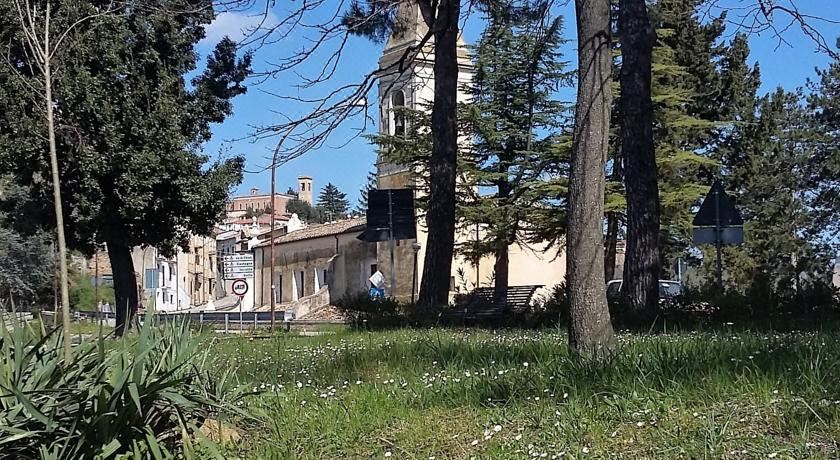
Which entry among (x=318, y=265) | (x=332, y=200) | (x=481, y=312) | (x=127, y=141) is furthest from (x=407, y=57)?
(x=332, y=200)

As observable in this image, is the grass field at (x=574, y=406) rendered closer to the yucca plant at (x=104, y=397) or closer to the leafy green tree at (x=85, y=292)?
the yucca plant at (x=104, y=397)

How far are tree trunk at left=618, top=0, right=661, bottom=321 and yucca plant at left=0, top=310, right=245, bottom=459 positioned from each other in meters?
7.49

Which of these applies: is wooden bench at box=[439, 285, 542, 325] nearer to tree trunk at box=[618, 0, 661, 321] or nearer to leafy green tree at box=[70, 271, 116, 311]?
tree trunk at box=[618, 0, 661, 321]

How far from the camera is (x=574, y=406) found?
5.14 m

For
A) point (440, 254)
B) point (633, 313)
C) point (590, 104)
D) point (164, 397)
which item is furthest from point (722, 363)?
point (440, 254)

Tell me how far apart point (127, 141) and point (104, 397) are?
1832cm

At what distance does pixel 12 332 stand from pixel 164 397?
1145 mm

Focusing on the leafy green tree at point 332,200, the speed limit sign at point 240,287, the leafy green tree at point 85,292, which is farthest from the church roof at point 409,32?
the leafy green tree at point 332,200

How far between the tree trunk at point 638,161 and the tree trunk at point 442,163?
4087 millimetres

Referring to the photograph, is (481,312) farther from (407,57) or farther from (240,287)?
(240,287)

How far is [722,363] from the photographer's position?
5656 mm

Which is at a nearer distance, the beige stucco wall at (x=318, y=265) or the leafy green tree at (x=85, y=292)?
the leafy green tree at (x=85, y=292)

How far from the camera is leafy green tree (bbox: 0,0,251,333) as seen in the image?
69.0 ft

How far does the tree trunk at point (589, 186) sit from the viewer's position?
271 inches
